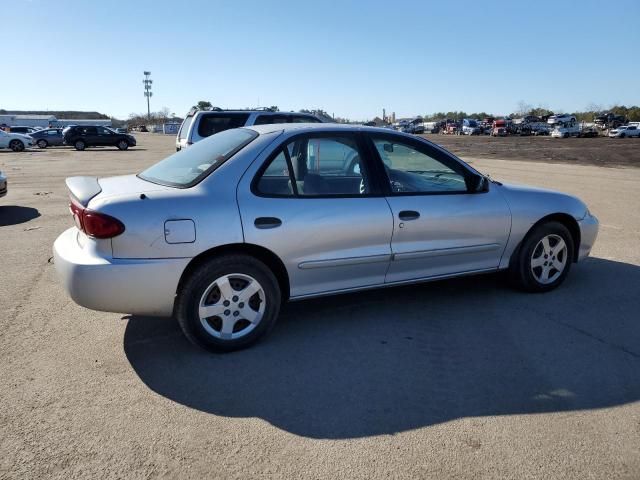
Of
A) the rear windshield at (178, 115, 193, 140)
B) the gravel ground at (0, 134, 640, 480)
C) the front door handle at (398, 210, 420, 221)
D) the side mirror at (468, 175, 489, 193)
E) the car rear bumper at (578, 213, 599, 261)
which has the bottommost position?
the gravel ground at (0, 134, 640, 480)

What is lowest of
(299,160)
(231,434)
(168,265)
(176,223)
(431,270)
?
(231,434)

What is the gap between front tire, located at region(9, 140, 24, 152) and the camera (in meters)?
32.0

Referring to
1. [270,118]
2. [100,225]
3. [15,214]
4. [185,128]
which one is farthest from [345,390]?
[185,128]

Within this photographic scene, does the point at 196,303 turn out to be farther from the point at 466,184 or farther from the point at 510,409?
the point at 466,184

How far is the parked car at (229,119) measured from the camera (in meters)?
11.1

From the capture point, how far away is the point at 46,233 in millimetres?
7496

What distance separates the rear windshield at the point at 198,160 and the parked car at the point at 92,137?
3309 cm

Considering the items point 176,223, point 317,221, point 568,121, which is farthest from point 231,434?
point 568,121

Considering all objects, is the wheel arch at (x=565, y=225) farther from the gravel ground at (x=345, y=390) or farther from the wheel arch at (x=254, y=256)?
the wheel arch at (x=254, y=256)

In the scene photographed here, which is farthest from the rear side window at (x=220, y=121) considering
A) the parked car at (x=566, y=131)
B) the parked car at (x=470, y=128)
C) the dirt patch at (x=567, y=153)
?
the parked car at (x=470, y=128)

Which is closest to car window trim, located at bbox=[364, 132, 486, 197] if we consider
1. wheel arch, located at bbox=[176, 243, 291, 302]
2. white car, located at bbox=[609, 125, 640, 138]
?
wheel arch, located at bbox=[176, 243, 291, 302]

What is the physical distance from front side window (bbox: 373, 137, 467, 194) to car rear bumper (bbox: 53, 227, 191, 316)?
1.85m

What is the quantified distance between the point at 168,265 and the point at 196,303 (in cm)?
33

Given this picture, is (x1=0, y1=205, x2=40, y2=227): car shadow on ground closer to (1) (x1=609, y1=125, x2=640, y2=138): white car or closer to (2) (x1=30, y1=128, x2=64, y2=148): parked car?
(2) (x1=30, y1=128, x2=64, y2=148): parked car
